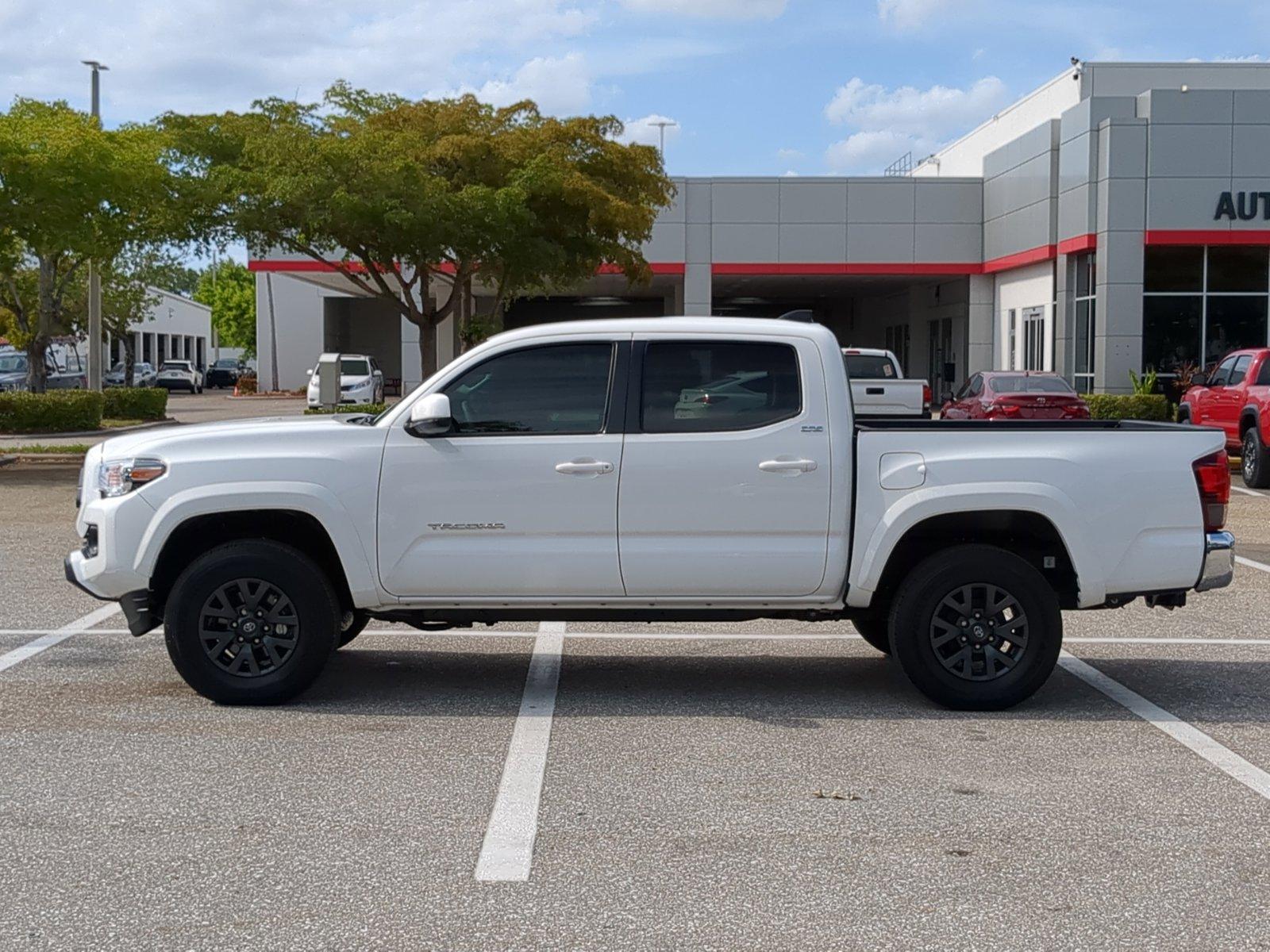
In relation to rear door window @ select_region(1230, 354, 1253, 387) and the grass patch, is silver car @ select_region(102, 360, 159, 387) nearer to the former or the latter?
the grass patch

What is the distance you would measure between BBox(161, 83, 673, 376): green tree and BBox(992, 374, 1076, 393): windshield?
8371 millimetres

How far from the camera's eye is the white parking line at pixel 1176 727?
6.39m

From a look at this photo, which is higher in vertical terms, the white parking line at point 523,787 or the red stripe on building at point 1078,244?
the red stripe on building at point 1078,244

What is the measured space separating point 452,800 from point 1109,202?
30500 mm

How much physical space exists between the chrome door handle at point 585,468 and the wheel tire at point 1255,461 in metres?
14.8

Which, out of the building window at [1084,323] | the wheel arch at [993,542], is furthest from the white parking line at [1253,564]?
the building window at [1084,323]

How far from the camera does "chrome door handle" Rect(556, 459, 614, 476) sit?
735 cm

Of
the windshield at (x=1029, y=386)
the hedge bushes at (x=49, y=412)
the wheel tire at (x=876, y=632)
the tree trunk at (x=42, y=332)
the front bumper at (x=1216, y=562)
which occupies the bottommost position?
the wheel tire at (x=876, y=632)

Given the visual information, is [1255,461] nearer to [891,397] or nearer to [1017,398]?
[1017,398]

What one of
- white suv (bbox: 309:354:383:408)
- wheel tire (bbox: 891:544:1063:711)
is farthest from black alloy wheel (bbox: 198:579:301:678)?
white suv (bbox: 309:354:383:408)

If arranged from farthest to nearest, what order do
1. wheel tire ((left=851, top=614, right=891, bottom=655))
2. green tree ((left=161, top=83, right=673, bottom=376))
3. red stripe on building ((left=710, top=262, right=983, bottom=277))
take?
red stripe on building ((left=710, top=262, right=983, bottom=277)) < green tree ((left=161, top=83, right=673, bottom=376)) < wheel tire ((left=851, top=614, right=891, bottom=655))

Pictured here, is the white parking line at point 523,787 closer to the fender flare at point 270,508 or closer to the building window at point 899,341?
the fender flare at point 270,508

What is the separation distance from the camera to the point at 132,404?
113ft

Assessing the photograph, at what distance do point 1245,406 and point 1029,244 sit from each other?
2032 centimetres
